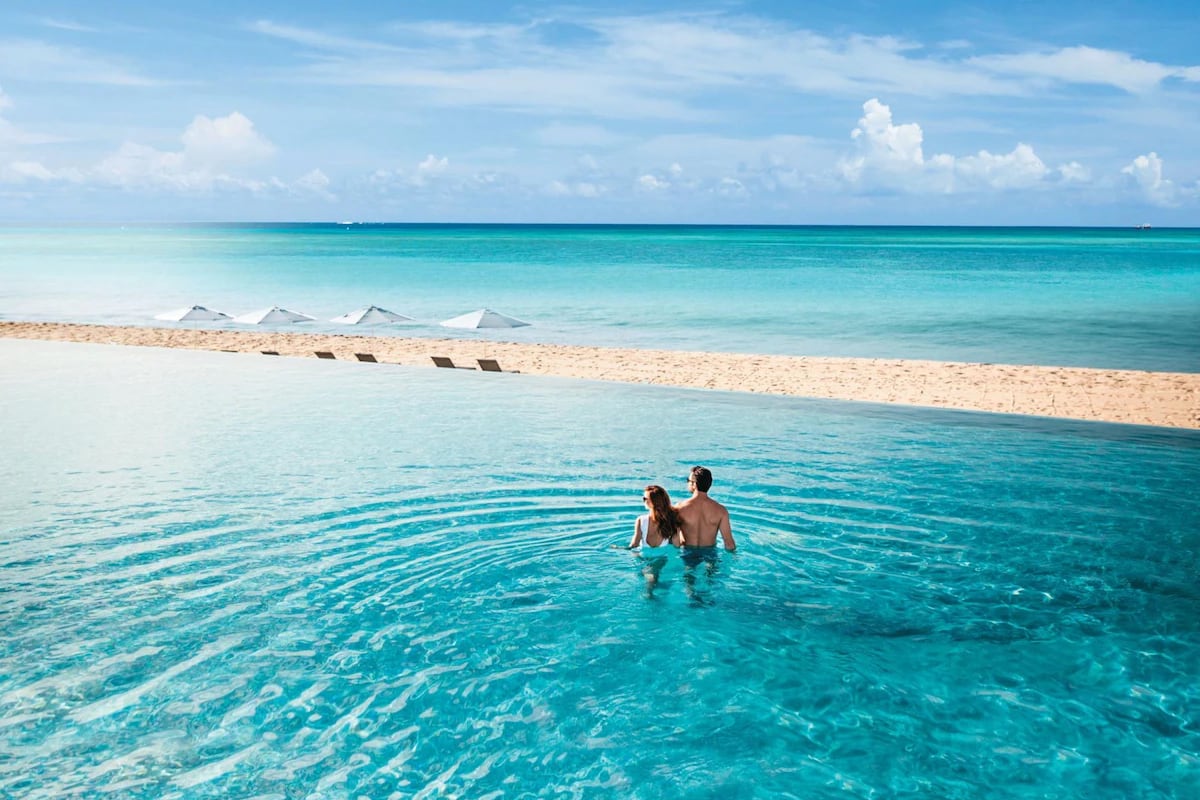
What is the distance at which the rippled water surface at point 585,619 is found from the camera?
21.1ft

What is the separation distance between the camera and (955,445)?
1499 cm

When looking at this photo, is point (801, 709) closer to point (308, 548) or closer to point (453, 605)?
point (453, 605)

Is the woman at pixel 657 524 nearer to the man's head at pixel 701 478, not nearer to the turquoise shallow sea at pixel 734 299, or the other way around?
the man's head at pixel 701 478

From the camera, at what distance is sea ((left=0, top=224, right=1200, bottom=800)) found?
6.47m

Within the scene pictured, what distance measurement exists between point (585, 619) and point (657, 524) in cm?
136

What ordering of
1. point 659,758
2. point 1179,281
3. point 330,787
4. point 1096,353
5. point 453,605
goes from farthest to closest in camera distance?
point 1179,281
point 1096,353
point 453,605
point 659,758
point 330,787

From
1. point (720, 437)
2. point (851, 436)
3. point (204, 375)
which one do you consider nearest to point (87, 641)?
point (720, 437)

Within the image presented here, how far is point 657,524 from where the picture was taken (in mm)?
9578

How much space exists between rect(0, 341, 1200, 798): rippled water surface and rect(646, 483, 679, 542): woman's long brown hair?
508mm

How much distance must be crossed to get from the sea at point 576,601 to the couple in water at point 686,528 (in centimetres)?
20

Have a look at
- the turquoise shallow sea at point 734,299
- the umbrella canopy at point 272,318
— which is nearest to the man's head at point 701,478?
the turquoise shallow sea at point 734,299

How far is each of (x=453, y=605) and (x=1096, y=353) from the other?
89.3ft

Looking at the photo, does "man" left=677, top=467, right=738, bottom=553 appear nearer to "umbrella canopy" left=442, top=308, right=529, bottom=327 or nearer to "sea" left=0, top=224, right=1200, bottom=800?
"sea" left=0, top=224, right=1200, bottom=800

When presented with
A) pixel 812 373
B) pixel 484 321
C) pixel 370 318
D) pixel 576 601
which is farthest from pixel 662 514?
pixel 370 318
